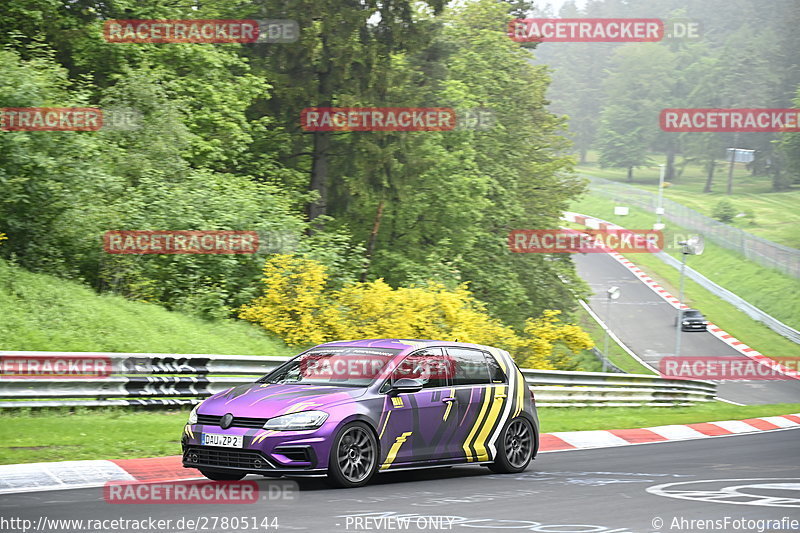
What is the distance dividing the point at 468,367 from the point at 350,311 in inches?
480

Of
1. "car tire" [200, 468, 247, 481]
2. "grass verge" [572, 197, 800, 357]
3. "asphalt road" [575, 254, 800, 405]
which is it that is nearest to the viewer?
"car tire" [200, 468, 247, 481]

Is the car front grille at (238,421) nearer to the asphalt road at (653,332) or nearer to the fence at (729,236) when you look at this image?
the asphalt road at (653,332)

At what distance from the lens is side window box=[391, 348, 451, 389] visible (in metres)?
11.1

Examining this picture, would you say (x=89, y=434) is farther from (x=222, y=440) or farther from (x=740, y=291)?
(x=740, y=291)

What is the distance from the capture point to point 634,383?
86.0ft

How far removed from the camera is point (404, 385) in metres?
10.8

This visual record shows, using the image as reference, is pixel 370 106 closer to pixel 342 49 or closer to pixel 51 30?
pixel 342 49

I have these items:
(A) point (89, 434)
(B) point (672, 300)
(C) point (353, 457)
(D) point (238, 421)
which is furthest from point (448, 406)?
(B) point (672, 300)

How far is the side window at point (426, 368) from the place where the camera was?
11.1 metres

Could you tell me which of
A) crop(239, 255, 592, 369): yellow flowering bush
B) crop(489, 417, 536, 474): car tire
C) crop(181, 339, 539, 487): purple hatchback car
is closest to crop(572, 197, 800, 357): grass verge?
crop(239, 255, 592, 369): yellow flowering bush

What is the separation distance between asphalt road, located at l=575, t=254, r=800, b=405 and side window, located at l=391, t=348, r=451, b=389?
127 ft

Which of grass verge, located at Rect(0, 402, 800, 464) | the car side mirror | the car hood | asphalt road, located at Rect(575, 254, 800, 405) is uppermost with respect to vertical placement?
the car side mirror

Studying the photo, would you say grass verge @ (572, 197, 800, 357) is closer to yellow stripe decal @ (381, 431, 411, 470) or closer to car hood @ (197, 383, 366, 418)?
yellow stripe decal @ (381, 431, 411, 470)

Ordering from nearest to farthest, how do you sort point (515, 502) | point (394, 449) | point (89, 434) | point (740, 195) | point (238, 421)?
point (515, 502) → point (238, 421) → point (394, 449) → point (89, 434) → point (740, 195)
